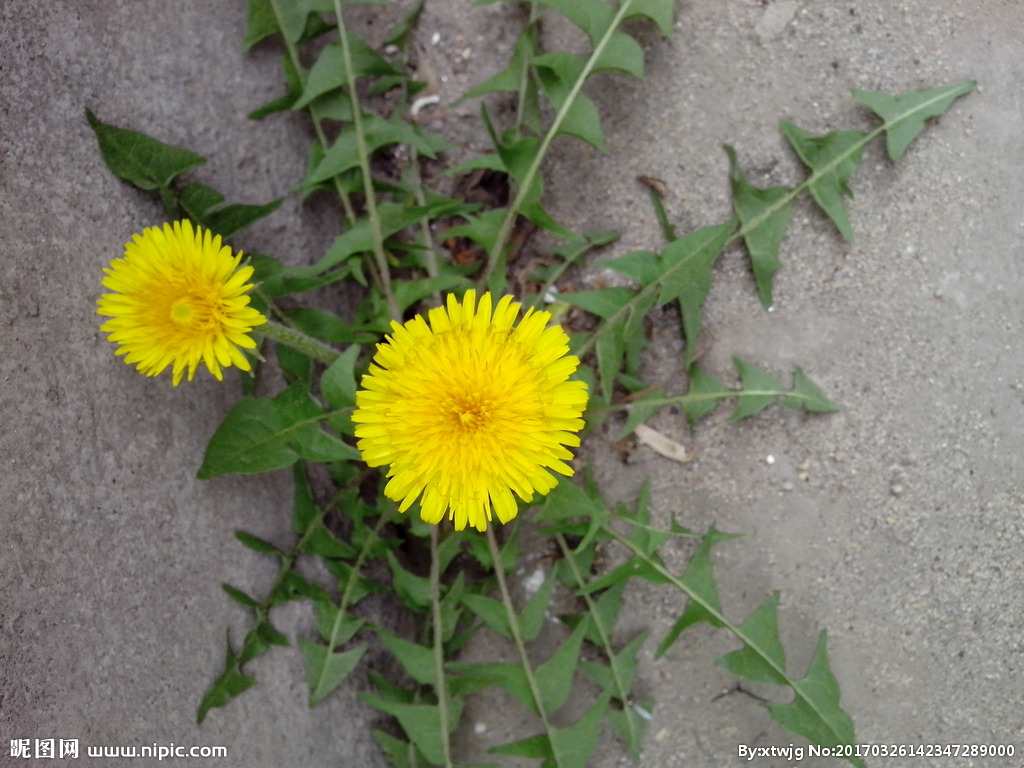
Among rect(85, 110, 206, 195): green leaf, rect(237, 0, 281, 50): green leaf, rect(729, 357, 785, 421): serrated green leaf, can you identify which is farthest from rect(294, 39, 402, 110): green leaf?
rect(729, 357, 785, 421): serrated green leaf

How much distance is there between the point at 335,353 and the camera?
5.35 feet

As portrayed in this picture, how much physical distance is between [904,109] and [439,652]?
1.66 metres

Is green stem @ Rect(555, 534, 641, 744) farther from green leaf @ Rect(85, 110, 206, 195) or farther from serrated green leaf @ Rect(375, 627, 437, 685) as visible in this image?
green leaf @ Rect(85, 110, 206, 195)

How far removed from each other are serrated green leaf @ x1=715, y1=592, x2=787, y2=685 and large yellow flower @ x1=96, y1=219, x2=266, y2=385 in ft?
3.88

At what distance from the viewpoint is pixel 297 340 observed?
1540mm

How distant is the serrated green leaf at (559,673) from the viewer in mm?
1656

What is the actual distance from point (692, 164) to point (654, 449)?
0.73m

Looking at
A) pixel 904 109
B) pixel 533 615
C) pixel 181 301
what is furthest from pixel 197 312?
pixel 904 109

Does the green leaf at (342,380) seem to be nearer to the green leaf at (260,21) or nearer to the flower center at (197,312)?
the flower center at (197,312)

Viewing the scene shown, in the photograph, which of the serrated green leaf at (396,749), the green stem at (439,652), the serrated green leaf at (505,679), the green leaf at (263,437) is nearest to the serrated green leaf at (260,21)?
the green leaf at (263,437)

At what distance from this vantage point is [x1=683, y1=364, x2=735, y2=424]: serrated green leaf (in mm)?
1815

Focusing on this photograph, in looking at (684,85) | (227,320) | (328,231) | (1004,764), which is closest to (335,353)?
(227,320)

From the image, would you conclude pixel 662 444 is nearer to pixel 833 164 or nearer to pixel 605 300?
pixel 605 300

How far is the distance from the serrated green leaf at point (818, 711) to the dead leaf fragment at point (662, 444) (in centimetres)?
52
